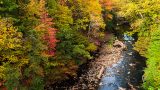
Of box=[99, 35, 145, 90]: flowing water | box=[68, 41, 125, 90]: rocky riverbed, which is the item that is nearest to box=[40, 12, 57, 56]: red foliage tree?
box=[68, 41, 125, 90]: rocky riverbed

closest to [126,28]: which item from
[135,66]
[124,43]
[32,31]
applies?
[124,43]

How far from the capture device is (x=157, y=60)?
3241 centimetres

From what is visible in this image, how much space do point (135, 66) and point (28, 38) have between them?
67.2 feet

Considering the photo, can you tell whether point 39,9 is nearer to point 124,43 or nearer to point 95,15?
point 95,15

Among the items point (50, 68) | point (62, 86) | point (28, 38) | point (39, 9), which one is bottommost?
point (62, 86)

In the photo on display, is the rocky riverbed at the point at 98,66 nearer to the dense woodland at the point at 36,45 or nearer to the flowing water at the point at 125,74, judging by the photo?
the flowing water at the point at 125,74

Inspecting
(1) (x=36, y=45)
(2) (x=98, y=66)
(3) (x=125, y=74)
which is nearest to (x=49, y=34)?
(1) (x=36, y=45)

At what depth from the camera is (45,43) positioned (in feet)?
110

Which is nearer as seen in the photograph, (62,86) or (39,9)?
(39,9)

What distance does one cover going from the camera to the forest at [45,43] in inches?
1128

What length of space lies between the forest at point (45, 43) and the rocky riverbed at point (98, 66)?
5.49ft

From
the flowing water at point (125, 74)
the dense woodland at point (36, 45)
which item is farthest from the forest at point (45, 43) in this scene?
the flowing water at point (125, 74)

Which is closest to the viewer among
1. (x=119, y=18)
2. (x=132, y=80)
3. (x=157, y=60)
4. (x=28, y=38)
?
(x=28, y=38)

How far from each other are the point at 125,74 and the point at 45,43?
14.4m
